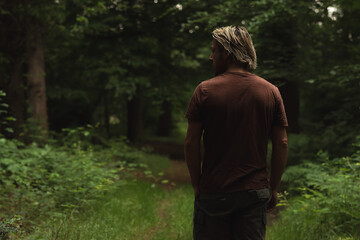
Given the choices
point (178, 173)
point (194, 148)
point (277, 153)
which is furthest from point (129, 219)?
point (178, 173)

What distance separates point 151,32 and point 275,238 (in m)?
10.2

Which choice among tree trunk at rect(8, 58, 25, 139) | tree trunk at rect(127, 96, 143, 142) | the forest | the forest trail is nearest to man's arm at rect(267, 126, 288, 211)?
the forest

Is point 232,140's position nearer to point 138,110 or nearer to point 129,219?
point 129,219

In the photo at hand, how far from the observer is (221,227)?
2.62 m

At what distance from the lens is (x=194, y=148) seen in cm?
270

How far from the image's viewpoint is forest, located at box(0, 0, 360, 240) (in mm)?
5570

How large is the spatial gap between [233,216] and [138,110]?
16242mm

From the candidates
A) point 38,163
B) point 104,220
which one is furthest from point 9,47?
point 104,220

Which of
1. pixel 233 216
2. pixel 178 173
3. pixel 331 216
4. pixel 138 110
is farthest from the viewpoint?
pixel 138 110

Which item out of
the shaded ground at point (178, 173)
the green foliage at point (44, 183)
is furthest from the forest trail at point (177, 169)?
the green foliage at point (44, 183)

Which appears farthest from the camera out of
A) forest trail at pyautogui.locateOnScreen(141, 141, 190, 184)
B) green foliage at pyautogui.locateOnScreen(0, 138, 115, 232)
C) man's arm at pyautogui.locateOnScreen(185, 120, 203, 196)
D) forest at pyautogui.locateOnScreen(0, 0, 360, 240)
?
forest trail at pyautogui.locateOnScreen(141, 141, 190, 184)

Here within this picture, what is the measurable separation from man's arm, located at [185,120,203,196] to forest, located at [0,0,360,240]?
1.44m

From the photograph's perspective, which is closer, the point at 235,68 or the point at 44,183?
the point at 235,68

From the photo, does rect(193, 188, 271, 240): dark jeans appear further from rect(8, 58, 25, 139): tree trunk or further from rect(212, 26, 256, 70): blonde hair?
rect(8, 58, 25, 139): tree trunk
